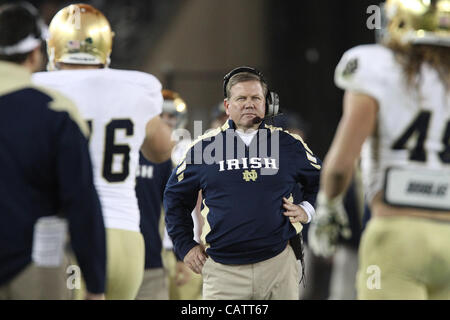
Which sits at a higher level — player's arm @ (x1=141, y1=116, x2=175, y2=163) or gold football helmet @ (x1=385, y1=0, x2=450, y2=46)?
gold football helmet @ (x1=385, y1=0, x2=450, y2=46)

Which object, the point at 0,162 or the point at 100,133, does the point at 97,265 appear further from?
the point at 100,133

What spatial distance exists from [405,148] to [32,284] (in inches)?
55.9

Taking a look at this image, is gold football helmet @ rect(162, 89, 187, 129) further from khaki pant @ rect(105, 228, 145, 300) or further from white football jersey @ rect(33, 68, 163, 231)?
khaki pant @ rect(105, 228, 145, 300)

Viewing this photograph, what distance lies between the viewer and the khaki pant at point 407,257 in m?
2.74

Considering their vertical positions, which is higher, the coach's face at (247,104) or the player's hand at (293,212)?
the coach's face at (247,104)

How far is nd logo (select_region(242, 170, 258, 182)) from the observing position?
3779 mm

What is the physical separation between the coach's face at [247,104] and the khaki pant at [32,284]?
4.58 ft

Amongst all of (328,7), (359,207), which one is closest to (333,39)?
(328,7)

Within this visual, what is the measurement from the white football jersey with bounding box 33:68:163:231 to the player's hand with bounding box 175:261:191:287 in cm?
210
